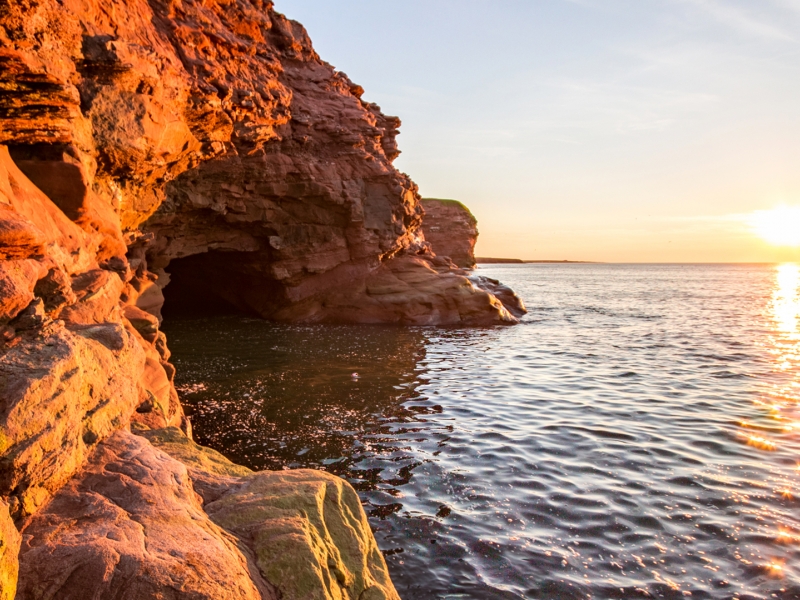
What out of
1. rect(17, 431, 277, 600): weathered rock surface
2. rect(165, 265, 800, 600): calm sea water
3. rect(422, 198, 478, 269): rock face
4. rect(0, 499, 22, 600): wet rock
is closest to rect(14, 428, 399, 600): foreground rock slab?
rect(17, 431, 277, 600): weathered rock surface

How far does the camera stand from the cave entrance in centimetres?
3161

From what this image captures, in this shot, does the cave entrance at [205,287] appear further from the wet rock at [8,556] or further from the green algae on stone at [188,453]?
the wet rock at [8,556]

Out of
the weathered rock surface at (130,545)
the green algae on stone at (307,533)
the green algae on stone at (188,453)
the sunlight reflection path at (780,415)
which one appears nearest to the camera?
the weathered rock surface at (130,545)

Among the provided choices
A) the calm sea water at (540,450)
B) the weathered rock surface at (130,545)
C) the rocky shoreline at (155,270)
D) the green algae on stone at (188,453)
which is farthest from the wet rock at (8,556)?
the calm sea water at (540,450)

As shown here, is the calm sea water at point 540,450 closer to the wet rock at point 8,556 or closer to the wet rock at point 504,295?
the wet rock at point 8,556

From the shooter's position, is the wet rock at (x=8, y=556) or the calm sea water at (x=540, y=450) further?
the calm sea water at (x=540, y=450)

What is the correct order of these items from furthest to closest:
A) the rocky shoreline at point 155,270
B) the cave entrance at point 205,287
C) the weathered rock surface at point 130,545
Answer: the cave entrance at point 205,287
the rocky shoreline at point 155,270
the weathered rock surface at point 130,545

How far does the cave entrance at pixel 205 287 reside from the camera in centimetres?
3161

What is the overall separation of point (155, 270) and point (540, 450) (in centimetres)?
2025

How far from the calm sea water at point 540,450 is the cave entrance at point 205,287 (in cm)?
894

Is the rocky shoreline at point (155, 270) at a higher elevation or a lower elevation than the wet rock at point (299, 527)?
higher

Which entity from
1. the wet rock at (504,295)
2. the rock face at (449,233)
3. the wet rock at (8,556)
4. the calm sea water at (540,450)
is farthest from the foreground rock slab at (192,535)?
the rock face at (449,233)

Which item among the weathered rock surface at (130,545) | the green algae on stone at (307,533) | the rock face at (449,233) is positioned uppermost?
the rock face at (449,233)

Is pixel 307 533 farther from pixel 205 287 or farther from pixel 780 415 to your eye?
pixel 205 287
